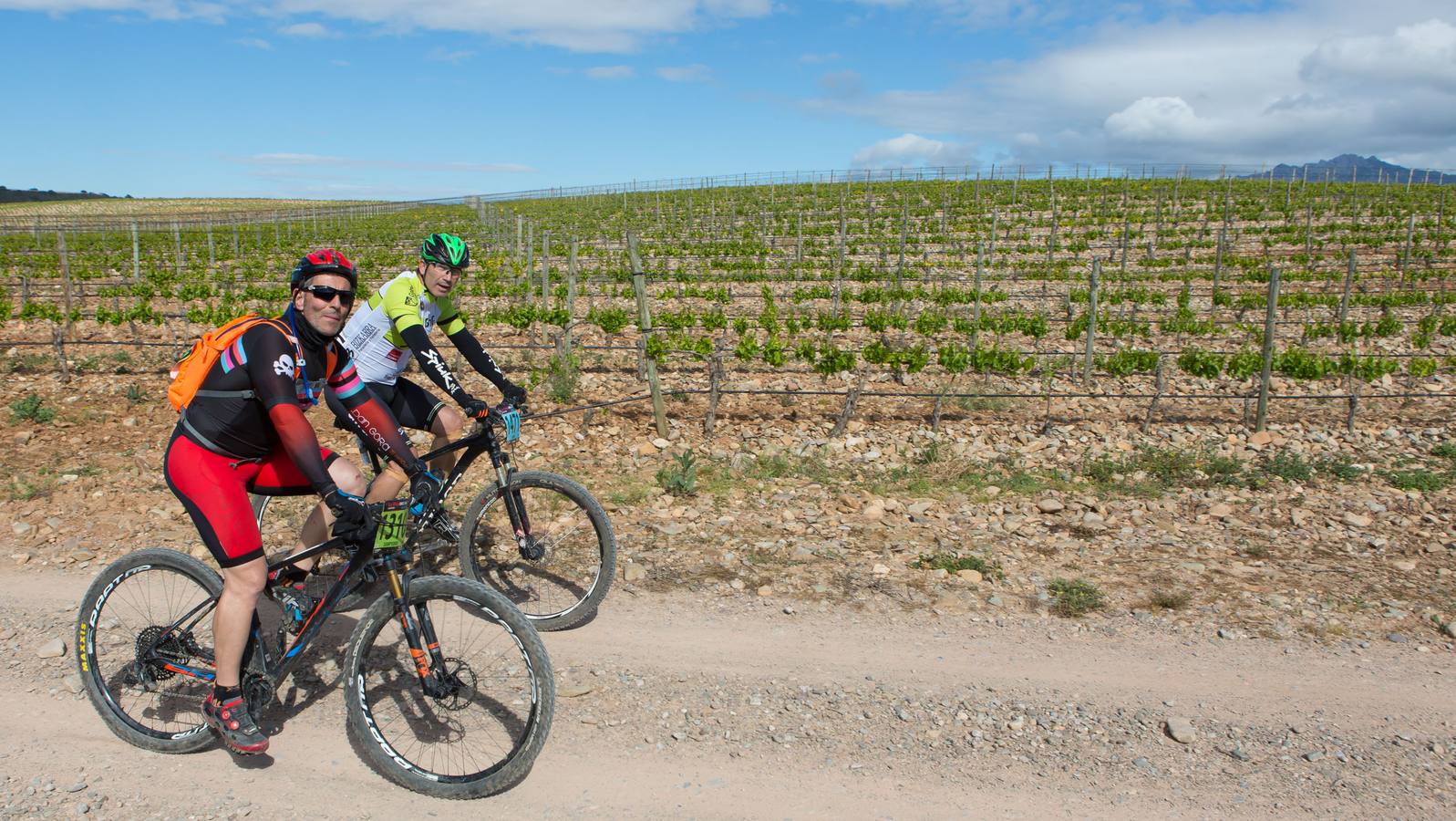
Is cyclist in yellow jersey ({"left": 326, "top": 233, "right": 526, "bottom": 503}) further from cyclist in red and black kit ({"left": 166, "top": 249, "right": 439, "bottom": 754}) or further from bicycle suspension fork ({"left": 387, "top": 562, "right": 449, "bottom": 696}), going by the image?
bicycle suspension fork ({"left": 387, "top": 562, "right": 449, "bottom": 696})

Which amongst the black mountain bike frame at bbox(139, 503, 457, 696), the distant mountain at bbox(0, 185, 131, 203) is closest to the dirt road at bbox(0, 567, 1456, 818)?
the black mountain bike frame at bbox(139, 503, 457, 696)

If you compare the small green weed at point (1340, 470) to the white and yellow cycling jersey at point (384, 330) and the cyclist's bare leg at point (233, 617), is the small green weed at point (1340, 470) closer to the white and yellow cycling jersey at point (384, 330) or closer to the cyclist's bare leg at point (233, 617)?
the white and yellow cycling jersey at point (384, 330)

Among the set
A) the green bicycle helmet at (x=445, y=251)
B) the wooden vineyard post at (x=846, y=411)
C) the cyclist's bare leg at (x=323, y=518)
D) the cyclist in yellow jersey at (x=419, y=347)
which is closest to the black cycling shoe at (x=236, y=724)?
the cyclist's bare leg at (x=323, y=518)

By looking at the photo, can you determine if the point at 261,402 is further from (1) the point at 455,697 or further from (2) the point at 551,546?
(2) the point at 551,546

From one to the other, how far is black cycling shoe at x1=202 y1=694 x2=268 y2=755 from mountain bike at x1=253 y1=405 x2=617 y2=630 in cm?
119

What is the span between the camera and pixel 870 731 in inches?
155

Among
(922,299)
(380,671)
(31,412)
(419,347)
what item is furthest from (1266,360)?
(31,412)

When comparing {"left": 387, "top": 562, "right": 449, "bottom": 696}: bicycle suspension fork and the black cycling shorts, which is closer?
{"left": 387, "top": 562, "right": 449, "bottom": 696}: bicycle suspension fork

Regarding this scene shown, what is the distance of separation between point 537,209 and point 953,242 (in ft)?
141

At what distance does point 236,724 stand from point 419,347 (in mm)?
2001

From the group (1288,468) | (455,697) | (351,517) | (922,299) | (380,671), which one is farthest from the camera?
(922,299)

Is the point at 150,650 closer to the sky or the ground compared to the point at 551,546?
closer to the ground

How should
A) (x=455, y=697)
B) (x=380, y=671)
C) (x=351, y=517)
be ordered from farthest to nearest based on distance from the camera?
(x=380, y=671)
(x=455, y=697)
(x=351, y=517)

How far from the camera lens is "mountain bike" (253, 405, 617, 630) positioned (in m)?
4.76
